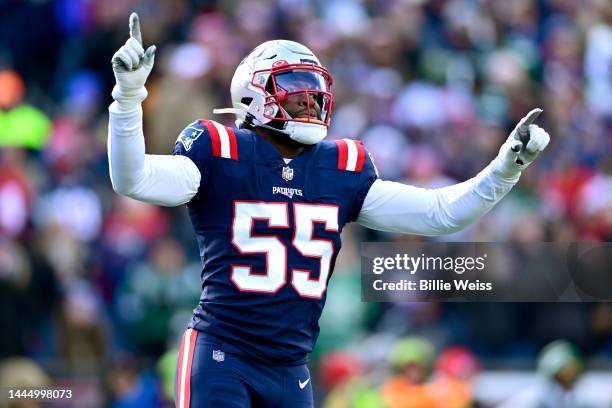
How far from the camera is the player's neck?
14.5 ft

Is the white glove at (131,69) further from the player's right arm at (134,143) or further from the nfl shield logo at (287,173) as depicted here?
the nfl shield logo at (287,173)

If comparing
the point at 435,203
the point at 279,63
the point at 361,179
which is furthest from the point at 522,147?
the point at 279,63

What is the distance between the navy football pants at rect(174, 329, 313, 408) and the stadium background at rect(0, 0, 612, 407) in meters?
3.39

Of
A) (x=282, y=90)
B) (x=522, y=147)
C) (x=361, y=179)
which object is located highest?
(x=282, y=90)

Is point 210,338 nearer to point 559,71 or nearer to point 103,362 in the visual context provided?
point 103,362

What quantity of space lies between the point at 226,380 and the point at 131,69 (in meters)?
1.05

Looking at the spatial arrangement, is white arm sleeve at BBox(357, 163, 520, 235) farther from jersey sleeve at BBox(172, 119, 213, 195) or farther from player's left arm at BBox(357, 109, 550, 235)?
jersey sleeve at BBox(172, 119, 213, 195)

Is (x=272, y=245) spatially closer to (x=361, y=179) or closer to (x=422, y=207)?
(x=361, y=179)

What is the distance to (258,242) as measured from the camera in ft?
13.9

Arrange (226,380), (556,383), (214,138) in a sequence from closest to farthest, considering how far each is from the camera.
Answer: (226,380)
(214,138)
(556,383)

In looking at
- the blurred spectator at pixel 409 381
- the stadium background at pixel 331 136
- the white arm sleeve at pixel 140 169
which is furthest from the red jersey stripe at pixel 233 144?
the blurred spectator at pixel 409 381

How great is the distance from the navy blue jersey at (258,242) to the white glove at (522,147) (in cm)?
59
